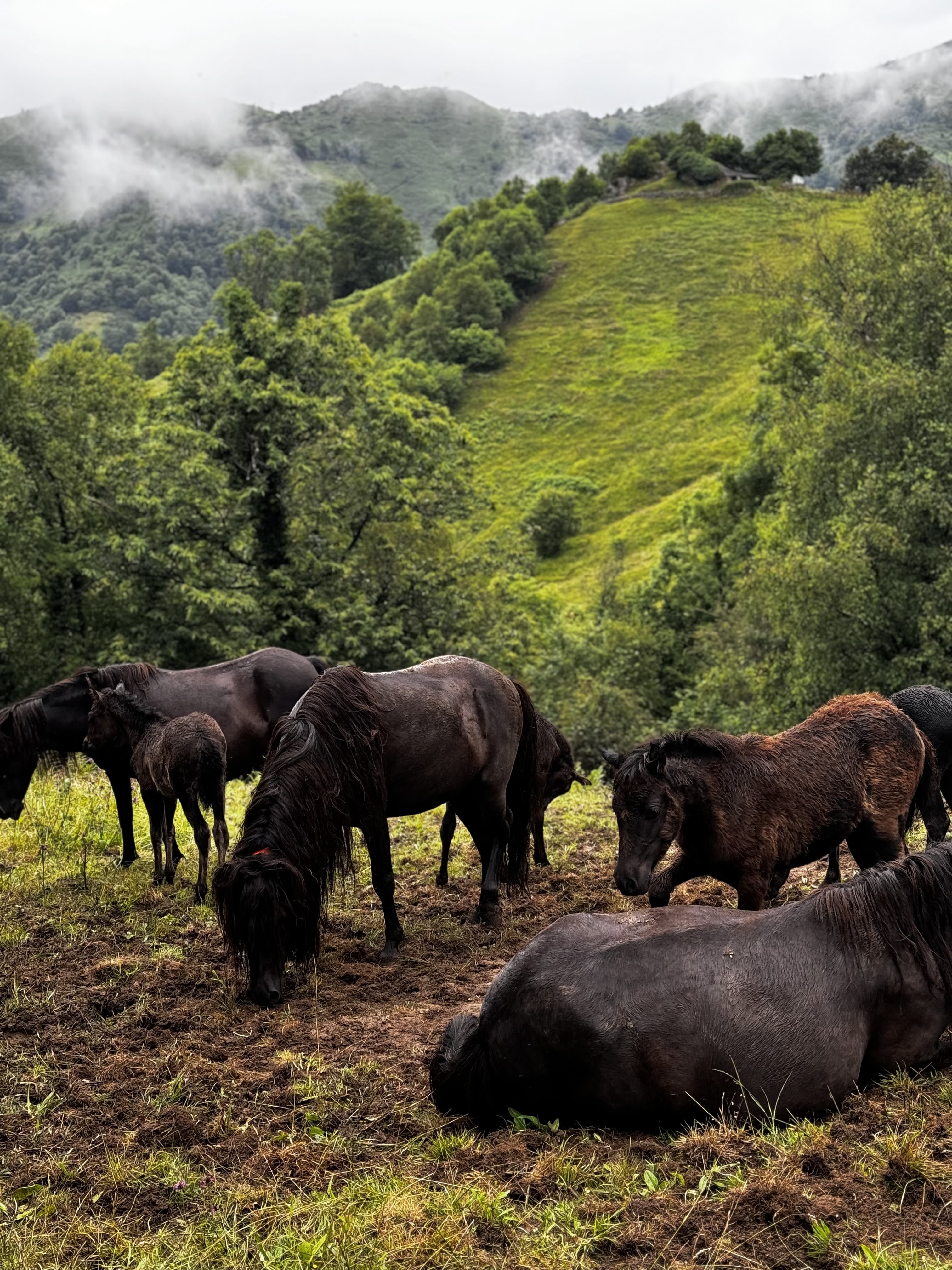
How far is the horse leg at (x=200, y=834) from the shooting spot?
9.70 m

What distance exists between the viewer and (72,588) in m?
33.2

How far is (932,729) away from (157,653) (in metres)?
22.0

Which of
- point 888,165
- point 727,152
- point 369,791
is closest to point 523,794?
point 369,791

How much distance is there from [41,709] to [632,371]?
75815 millimetres

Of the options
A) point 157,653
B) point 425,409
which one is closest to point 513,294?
point 425,409

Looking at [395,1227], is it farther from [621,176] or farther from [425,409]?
[621,176]

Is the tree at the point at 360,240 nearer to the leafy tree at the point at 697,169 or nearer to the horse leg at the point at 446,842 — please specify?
the leafy tree at the point at 697,169

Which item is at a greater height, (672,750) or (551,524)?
(672,750)

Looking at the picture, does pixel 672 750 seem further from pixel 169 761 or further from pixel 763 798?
pixel 169 761

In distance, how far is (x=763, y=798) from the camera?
7.49m

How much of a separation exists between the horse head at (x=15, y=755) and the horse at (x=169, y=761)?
0.88 meters

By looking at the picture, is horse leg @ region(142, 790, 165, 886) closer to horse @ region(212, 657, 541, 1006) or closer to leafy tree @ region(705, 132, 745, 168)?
horse @ region(212, 657, 541, 1006)

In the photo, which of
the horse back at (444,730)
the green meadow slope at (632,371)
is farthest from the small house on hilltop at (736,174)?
the horse back at (444,730)

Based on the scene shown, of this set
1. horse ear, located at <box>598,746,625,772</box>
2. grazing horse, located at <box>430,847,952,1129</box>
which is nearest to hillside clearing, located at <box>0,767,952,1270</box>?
grazing horse, located at <box>430,847,952,1129</box>
